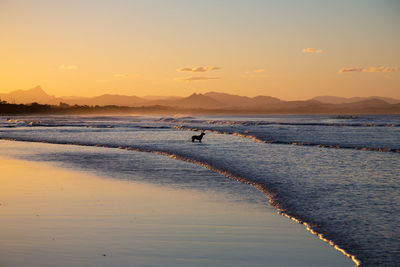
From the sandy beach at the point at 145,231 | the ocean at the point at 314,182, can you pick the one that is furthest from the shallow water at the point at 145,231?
the ocean at the point at 314,182

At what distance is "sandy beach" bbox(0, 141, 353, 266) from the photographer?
6.98m

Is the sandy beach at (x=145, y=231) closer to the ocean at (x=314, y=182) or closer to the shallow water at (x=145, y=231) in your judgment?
the shallow water at (x=145, y=231)

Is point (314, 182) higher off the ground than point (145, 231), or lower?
higher

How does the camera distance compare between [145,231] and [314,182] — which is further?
[314,182]

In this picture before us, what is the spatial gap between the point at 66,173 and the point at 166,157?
7.09 metres

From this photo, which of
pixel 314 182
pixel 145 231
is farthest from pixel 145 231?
pixel 314 182

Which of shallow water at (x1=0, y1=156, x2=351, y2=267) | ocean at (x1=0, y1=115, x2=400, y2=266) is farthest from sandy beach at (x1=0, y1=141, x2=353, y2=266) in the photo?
ocean at (x1=0, y1=115, x2=400, y2=266)

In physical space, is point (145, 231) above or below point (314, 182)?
below

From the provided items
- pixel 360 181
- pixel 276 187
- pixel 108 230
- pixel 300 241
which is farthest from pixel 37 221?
pixel 360 181

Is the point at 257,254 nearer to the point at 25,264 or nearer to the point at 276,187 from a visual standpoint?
the point at 25,264

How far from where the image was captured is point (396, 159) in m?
20.9

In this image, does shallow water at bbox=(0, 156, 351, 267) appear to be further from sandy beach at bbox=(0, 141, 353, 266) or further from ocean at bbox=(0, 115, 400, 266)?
ocean at bbox=(0, 115, 400, 266)

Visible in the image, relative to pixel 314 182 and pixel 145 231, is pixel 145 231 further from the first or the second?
pixel 314 182

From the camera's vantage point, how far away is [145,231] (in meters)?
8.52
